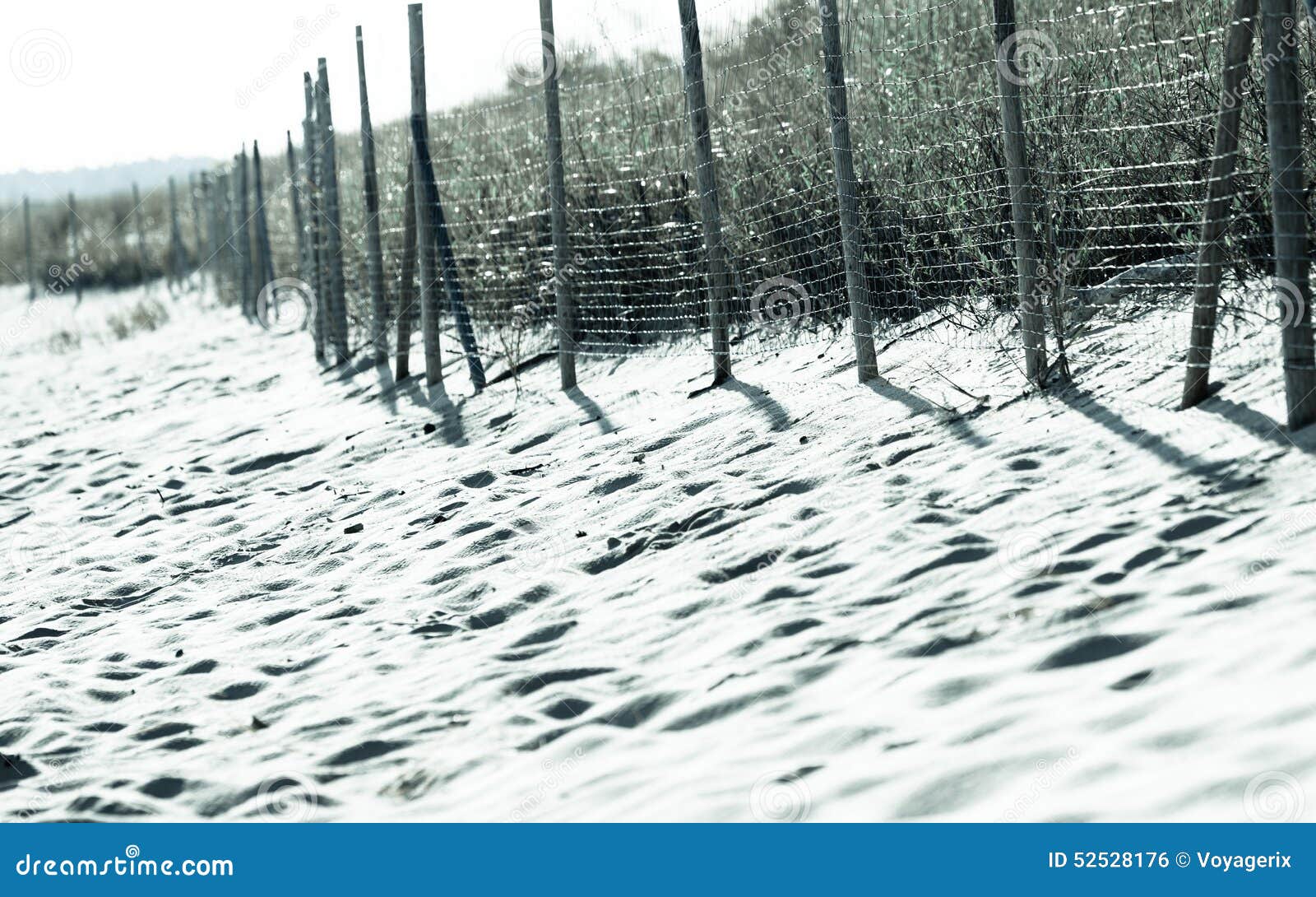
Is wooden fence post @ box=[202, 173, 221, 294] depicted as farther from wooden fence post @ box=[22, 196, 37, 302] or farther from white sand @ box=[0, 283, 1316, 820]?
white sand @ box=[0, 283, 1316, 820]

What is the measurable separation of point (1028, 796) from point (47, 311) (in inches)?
939

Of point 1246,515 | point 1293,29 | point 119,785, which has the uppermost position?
point 1293,29

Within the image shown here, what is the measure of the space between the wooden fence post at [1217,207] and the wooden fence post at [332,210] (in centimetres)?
724

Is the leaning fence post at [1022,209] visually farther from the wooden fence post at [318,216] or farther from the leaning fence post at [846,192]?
the wooden fence post at [318,216]

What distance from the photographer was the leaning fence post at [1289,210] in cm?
382

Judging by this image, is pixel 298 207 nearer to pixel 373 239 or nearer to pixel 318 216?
pixel 318 216

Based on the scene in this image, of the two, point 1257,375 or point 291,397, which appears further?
point 291,397

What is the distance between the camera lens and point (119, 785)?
3.28 metres

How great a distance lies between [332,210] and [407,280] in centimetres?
172

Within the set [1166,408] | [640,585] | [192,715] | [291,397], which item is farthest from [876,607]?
[291,397]

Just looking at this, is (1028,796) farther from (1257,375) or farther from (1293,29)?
(1293,29)

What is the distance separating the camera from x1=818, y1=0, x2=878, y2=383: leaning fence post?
223 inches

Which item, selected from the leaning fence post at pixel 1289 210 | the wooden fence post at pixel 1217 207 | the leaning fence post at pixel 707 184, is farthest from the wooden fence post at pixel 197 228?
the leaning fence post at pixel 1289 210

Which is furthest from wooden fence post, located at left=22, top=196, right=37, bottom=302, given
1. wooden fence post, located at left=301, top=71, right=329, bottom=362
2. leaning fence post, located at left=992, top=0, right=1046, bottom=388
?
leaning fence post, located at left=992, top=0, right=1046, bottom=388
